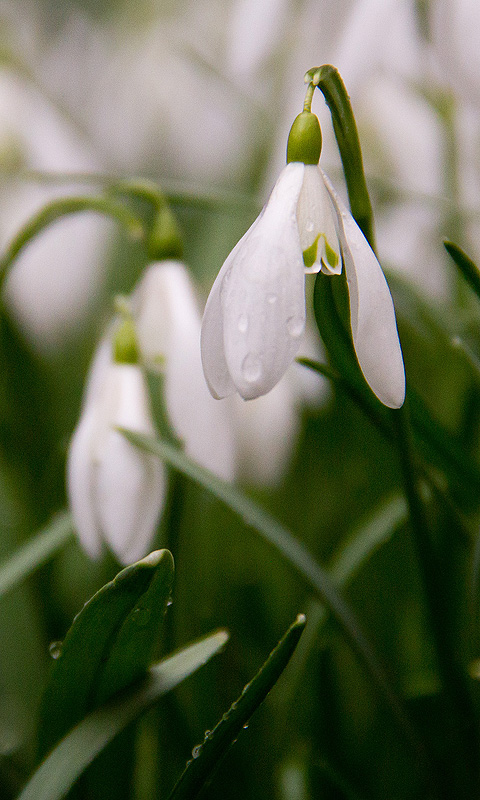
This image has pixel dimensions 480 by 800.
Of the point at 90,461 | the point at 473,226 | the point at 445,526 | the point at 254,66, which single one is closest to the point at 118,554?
the point at 90,461

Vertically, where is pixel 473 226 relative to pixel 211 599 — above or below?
above

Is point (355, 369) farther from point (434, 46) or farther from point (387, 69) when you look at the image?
point (387, 69)

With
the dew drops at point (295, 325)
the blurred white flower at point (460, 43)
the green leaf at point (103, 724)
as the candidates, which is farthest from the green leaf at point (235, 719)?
Answer: the blurred white flower at point (460, 43)

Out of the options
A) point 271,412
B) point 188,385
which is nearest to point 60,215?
point 188,385

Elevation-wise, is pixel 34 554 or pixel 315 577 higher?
pixel 34 554

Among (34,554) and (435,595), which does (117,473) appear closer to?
(34,554)

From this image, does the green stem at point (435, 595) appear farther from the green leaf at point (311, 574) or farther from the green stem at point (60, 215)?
the green stem at point (60, 215)

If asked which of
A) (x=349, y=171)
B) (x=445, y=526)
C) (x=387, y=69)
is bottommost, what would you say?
(x=445, y=526)
